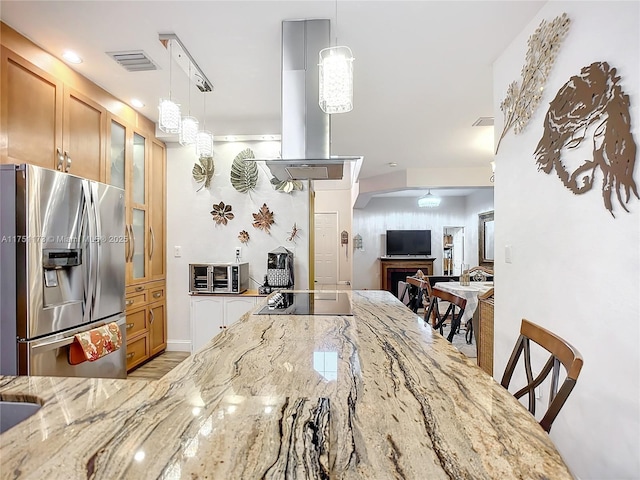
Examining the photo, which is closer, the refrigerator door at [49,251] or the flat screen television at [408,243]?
the refrigerator door at [49,251]

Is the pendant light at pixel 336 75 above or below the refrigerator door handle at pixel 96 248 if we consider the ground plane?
above

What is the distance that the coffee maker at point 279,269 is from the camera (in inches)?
136

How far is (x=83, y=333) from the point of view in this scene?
82.6 inches

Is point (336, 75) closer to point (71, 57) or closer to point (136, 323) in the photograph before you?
point (71, 57)

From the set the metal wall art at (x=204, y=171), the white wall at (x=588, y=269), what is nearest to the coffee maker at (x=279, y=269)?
the metal wall art at (x=204, y=171)

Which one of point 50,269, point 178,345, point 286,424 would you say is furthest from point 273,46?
point 178,345

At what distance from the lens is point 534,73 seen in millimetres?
1783

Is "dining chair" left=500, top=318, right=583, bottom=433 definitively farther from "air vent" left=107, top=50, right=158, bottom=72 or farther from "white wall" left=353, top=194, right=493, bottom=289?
"white wall" left=353, top=194, right=493, bottom=289

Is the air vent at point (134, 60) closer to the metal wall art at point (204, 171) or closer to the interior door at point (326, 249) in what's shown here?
the metal wall art at point (204, 171)

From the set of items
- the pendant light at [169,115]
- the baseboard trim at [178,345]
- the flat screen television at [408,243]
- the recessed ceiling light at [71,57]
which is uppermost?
the recessed ceiling light at [71,57]

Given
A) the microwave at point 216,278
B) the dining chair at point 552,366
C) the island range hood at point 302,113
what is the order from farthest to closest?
the microwave at point 216,278, the island range hood at point 302,113, the dining chair at point 552,366

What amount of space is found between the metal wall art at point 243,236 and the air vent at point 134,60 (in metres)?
1.76

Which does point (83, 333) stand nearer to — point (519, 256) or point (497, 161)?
point (519, 256)

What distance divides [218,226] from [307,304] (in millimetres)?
2027
